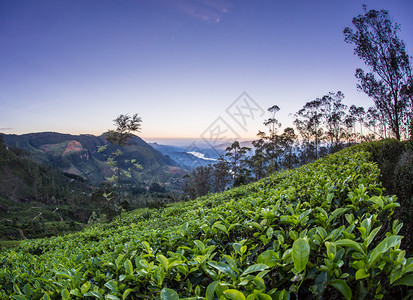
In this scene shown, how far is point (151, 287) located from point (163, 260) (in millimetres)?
185

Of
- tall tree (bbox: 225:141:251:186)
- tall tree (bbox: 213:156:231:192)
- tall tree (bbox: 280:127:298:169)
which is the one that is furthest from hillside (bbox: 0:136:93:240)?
tall tree (bbox: 280:127:298:169)

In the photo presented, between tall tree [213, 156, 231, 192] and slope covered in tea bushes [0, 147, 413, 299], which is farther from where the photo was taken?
tall tree [213, 156, 231, 192]

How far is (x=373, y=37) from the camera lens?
1831 cm

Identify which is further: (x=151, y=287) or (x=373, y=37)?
(x=373, y=37)

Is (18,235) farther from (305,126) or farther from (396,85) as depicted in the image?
(305,126)

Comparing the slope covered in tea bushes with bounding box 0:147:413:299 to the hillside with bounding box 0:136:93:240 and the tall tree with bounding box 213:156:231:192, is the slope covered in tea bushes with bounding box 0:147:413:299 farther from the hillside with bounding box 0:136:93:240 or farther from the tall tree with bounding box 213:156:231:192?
the hillside with bounding box 0:136:93:240

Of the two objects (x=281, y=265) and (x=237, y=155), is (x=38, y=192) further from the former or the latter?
(x=281, y=265)

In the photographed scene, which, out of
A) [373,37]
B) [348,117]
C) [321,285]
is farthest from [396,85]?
[348,117]

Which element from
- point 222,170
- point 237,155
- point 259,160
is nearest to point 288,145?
point 259,160

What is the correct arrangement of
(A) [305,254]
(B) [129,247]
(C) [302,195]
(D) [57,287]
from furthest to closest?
(C) [302,195] → (B) [129,247] → (D) [57,287] → (A) [305,254]

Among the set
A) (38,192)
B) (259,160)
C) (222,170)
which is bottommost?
(38,192)

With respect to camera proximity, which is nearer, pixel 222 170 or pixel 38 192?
pixel 222 170

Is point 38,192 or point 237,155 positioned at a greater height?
point 237,155

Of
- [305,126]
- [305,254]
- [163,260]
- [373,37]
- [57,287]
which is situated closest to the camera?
[305,254]
